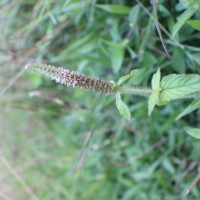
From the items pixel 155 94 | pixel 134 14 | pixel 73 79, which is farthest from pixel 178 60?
pixel 73 79

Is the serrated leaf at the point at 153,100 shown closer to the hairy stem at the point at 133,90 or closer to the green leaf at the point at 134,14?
the hairy stem at the point at 133,90

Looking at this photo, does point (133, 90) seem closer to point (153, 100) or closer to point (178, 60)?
point (153, 100)

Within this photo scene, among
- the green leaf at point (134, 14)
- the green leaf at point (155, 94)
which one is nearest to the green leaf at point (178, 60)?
the green leaf at point (134, 14)

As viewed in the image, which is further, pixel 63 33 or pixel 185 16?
pixel 63 33

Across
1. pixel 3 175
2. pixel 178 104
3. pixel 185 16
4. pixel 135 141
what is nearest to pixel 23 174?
pixel 3 175

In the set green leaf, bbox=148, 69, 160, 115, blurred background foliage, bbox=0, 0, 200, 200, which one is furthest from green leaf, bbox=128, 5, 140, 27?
green leaf, bbox=148, 69, 160, 115

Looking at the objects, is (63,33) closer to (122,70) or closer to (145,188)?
(122,70)
